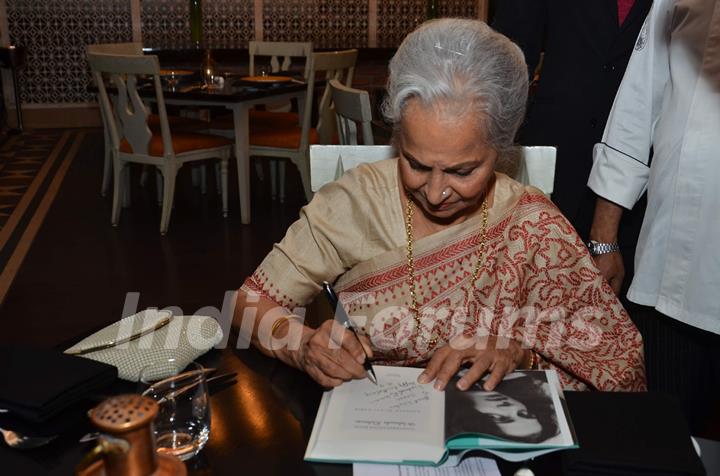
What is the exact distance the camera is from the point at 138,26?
862cm

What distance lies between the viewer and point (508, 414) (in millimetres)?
1135

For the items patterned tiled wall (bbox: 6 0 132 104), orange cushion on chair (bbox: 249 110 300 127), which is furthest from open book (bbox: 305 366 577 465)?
patterned tiled wall (bbox: 6 0 132 104)

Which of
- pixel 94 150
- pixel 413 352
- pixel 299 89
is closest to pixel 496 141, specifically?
pixel 413 352

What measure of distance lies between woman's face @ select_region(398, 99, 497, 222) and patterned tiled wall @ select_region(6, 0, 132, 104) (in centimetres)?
790

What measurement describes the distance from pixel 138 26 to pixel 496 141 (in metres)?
7.90

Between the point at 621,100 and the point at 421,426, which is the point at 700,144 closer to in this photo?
the point at 621,100

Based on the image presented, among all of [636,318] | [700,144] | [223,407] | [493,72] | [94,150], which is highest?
[493,72]

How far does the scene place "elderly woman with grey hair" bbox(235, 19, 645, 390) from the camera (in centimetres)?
144

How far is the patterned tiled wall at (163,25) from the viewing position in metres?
8.52

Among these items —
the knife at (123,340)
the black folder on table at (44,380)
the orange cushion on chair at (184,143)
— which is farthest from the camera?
the orange cushion on chair at (184,143)

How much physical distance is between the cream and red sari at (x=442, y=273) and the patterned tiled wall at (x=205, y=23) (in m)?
7.53

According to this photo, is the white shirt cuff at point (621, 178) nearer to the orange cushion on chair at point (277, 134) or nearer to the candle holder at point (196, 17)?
the orange cushion on chair at point (277, 134)
